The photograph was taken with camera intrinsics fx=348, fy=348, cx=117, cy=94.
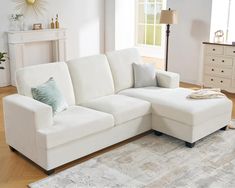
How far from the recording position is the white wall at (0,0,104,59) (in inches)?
281

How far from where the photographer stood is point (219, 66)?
19.2ft

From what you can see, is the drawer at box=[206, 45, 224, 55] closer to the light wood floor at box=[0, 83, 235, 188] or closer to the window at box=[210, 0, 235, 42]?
the window at box=[210, 0, 235, 42]

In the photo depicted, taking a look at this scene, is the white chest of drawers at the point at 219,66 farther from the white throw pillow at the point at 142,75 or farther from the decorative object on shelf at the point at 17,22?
the decorative object on shelf at the point at 17,22

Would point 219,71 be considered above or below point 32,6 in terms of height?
below

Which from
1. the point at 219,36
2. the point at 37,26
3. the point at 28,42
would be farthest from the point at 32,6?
the point at 219,36

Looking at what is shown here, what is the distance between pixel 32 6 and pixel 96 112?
3917 millimetres

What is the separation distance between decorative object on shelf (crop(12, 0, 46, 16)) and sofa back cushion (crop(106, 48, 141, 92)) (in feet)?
9.40

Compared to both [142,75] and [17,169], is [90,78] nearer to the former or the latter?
[142,75]

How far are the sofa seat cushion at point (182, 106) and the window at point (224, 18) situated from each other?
2337 millimetres

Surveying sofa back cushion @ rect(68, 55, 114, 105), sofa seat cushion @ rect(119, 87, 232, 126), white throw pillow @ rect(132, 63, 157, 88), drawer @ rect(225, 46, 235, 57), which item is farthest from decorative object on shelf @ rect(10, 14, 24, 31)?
drawer @ rect(225, 46, 235, 57)

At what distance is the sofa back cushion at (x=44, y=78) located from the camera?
3.57 m

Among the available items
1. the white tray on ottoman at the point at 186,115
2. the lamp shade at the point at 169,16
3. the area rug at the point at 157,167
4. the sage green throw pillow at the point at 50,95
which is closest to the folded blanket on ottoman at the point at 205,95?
the white tray on ottoman at the point at 186,115

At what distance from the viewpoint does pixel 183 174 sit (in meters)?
3.18

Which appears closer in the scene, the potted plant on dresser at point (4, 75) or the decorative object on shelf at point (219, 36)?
the decorative object on shelf at point (219, 36)
